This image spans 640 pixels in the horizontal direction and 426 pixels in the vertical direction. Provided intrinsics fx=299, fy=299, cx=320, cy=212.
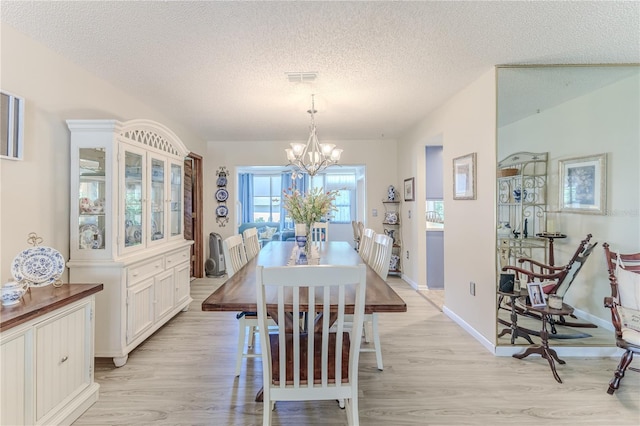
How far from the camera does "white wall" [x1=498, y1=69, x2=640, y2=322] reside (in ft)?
8.43

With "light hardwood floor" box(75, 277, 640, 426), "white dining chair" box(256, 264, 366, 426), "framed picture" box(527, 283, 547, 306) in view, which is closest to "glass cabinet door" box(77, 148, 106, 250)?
"light hardwood floor" box(75, 277, 640, 426)

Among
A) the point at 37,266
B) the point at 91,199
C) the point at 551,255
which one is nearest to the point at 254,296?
the point at 37,266

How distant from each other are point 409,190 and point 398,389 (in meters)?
3.15

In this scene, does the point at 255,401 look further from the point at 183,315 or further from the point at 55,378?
the point at 183,315

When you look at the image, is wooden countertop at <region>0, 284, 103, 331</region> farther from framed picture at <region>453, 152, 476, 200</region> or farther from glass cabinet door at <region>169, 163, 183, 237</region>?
framed picture at <region>453, 152, 476, 200</region>

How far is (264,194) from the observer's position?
28.8 ft

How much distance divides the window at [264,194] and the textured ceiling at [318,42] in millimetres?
5512

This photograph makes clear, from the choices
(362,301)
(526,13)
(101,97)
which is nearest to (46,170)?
(101,97)

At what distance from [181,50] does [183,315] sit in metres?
2.73

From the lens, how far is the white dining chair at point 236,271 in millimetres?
2182

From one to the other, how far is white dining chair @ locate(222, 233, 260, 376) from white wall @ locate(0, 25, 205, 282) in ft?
4.21

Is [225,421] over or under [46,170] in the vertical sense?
under

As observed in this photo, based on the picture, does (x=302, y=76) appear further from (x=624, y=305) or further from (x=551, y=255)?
(x=624, y=305)

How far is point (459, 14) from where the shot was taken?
180 centimetres
